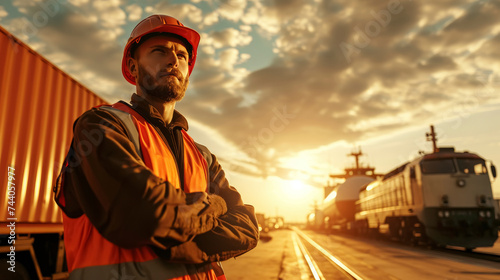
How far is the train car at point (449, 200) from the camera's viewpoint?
15203 mm

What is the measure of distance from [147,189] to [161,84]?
0.63m

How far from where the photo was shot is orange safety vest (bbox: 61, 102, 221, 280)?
4.23 ft

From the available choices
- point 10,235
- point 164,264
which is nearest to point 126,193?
point 164,264

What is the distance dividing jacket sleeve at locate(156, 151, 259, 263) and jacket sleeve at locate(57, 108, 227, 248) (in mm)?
73

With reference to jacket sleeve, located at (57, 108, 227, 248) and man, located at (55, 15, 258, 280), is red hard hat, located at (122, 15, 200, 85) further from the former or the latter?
jacket sleeve, located at (57, 108, 227, 248)

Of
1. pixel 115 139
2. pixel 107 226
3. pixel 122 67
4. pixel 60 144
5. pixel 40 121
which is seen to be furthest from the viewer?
pixel 60 144

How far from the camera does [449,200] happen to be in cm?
1578

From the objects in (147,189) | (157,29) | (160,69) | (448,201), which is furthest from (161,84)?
(448,201)

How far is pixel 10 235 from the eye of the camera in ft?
14.7

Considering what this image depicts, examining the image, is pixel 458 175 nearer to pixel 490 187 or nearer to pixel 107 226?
pixel 490 187

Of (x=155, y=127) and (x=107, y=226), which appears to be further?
(x=155, y=127)

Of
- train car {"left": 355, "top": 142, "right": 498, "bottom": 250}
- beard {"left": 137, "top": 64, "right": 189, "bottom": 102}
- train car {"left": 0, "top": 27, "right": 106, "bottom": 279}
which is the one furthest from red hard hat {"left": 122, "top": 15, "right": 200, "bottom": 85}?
train car {"left": 355, "top": 142, "right": 498, "bottom": 250}

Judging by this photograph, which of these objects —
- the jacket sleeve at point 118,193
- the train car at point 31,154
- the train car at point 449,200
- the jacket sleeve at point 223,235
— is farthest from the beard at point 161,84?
the train car at point 449,200

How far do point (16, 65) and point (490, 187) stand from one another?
17.9 metres
